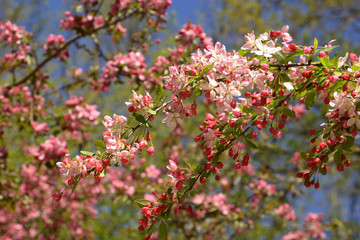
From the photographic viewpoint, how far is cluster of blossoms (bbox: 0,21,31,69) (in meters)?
3.93

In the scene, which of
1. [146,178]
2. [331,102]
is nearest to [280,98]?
[331,102]

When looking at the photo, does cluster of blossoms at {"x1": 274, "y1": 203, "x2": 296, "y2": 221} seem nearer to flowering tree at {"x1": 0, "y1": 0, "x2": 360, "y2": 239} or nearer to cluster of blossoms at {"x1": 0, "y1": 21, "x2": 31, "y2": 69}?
flowering tree at {"x1": 0, "y1": 0, "x2": 360, "y2": 239}

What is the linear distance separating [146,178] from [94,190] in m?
0.87

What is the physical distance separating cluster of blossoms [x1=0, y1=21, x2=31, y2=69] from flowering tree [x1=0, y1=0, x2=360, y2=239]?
0.01m

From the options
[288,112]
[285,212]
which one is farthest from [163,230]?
[285,212]

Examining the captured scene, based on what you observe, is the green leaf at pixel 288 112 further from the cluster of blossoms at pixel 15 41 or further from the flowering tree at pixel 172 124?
the cluster of blossoms at pixel 15 41

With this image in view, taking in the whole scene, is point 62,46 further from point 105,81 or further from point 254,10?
point 254,10

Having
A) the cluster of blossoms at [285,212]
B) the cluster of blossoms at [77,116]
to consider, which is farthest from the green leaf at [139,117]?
the cluster of blossoms at [285,212]

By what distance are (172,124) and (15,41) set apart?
3.11m

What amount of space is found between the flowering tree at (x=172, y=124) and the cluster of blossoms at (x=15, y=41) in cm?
1

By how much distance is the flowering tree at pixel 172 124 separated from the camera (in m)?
1.51

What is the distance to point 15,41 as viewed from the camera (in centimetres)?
398

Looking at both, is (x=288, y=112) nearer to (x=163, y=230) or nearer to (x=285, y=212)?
(x=163, y=230)

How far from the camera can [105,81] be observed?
391 cm
